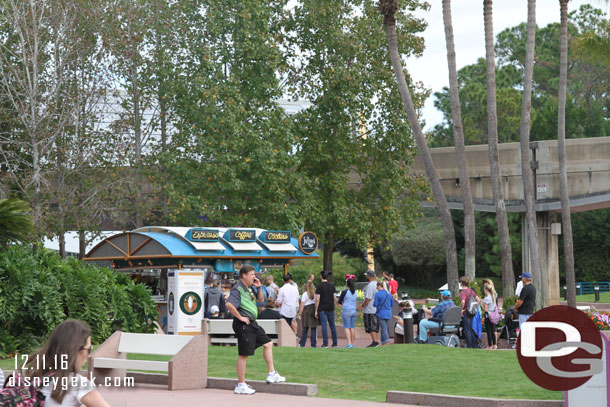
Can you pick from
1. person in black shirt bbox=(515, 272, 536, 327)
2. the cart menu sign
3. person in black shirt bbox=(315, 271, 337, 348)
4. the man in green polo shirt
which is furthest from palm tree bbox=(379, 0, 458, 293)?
the man in green polo shirt

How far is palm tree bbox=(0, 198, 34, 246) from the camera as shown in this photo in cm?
1842

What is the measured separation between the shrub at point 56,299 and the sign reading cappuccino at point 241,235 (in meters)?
5.39

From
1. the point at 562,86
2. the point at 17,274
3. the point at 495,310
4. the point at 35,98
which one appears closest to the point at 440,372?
the point at 495,310

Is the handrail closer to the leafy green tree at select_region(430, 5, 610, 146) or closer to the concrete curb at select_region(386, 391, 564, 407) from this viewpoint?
the leafy green tree at select_region(430, 5, 610, 146)

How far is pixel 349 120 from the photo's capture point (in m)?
35.4

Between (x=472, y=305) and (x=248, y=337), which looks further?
(x=472, y=305)

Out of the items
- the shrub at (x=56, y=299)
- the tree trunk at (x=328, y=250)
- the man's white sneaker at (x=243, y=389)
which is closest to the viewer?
the man's white sneaker at (x=243, y=389)

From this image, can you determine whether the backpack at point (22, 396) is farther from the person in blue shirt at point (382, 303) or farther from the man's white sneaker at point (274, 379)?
the person in blue shirt at point (382, 303)

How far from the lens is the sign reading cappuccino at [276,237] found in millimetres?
27297

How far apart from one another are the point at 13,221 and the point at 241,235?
8966 millimetres

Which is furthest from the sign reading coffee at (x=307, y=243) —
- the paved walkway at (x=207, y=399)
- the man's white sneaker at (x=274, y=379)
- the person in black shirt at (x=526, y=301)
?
the man's white sneaker at (x=274, y=379)

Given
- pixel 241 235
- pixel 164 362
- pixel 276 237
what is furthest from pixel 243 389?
pixel 276 237

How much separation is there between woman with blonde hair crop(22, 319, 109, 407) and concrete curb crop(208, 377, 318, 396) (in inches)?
274

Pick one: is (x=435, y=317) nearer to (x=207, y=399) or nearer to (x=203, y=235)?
(x=203, y=235)
